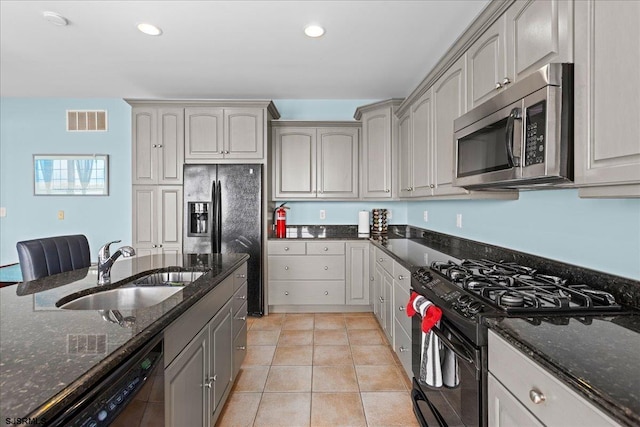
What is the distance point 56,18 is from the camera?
2410 mm

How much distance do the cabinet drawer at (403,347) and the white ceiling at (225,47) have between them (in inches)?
88.9

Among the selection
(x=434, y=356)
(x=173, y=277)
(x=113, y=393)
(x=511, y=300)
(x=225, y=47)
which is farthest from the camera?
(x=225, y=47)

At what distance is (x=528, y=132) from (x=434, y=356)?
41.9 inches

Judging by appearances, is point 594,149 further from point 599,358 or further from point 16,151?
point 16,151

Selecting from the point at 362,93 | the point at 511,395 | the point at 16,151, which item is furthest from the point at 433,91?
the point at 16,151

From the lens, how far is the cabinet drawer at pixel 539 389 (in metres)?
0.77

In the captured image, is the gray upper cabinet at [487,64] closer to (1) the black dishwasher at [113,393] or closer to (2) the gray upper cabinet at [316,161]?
(1) the black dishwasher at [113,393]

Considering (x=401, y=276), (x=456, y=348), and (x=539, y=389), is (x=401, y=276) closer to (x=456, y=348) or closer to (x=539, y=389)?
(x=456, y=348)

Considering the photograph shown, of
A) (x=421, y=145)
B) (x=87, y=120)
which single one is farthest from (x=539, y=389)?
(x=87, y=120)

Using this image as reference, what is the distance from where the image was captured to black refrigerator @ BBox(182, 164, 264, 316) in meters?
3.70

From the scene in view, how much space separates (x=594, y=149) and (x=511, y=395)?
0.83 meters

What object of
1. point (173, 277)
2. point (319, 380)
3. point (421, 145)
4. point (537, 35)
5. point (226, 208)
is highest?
point (537, 35)

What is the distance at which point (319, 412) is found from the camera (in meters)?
2.10

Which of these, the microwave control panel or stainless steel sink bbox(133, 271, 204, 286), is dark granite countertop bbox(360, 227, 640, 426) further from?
stainless steel sink bbox(133, 271, 204, 286)
